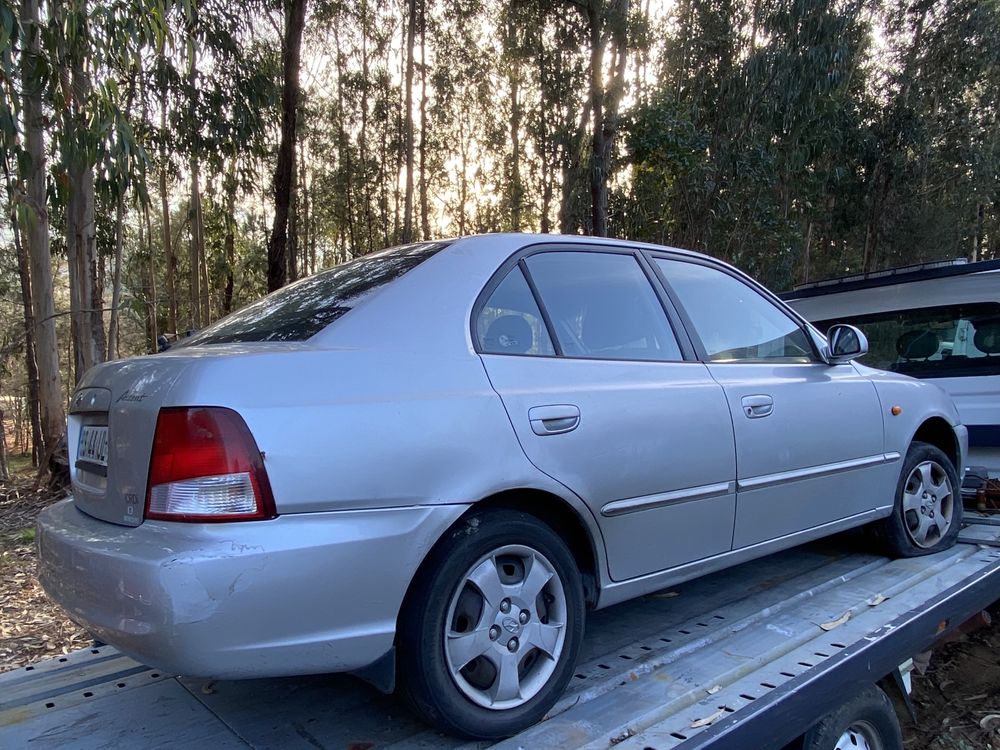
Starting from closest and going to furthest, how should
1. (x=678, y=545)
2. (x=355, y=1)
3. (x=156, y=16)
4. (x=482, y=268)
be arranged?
(x=482, y=268) → (x=678, y=545) → (x=156, y=16) → (x=355, y=1)

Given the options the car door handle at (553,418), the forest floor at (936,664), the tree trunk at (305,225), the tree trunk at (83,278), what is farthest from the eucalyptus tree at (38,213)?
the tree trunk at (305,225)

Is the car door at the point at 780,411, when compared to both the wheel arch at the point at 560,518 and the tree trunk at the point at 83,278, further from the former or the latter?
the tree trunk at the point at 83,278

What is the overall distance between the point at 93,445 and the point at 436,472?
1023mm

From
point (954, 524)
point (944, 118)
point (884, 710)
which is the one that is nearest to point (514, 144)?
point (944, 118)

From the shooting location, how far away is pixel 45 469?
813 centimetres

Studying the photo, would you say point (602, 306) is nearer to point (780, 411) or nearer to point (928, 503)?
point (780, 411)

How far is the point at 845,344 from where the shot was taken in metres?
3.30

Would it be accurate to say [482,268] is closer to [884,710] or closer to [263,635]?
[263,635]

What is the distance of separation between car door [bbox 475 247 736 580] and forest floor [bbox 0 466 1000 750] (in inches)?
54.5

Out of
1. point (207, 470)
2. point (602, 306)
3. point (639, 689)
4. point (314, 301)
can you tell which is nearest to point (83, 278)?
point (314, 301)

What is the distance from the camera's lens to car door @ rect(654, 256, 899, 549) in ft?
9.18

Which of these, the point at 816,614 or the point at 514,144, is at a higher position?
the point at 514,144

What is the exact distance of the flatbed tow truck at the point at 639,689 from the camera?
1952mm

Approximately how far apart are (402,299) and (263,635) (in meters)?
0.98
